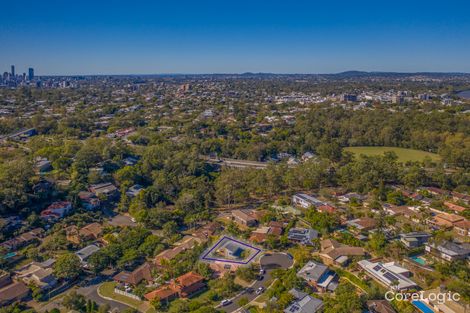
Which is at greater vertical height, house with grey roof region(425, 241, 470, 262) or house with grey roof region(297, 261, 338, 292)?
house with grey roof region(425, 241, 470, 262)

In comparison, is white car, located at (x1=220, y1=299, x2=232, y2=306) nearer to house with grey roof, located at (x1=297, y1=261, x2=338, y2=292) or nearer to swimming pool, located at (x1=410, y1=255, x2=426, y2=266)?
house with grey roof, located at (x1=297, y1=261, x2=338, y2=292)

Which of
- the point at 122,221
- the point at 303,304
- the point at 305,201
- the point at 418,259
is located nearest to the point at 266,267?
the point at 303,304

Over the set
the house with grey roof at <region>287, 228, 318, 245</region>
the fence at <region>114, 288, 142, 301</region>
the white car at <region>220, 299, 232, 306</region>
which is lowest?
the fence at <region>114, 288, 142, 301</region>

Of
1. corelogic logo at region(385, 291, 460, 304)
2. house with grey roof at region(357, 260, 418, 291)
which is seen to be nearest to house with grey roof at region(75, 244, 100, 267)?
house with grey roof at region(357, 260, 418, 291)

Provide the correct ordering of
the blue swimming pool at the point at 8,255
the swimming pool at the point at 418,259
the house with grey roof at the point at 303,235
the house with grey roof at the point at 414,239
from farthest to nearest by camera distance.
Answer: the house with grey roof at the point at 303,235 < the house with grey roof at the point at 414,239 < the blue swimming pool at the point at 8,255 < the swimming pool at the point at 418,259

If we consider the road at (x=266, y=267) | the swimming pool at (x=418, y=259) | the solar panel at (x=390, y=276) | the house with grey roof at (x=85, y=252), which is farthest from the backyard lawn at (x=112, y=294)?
the swimming pool at (x=418, y=259)

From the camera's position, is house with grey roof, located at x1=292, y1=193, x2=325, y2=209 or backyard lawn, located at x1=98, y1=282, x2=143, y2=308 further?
house with grey roof, located at x1=292, y1=193, x2=325, y2=209

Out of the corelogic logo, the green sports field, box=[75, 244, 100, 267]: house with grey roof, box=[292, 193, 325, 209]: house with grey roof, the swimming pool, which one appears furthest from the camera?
the green sports field

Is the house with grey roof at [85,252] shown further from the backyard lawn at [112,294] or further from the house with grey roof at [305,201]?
the house with grey roof at [305,201]
